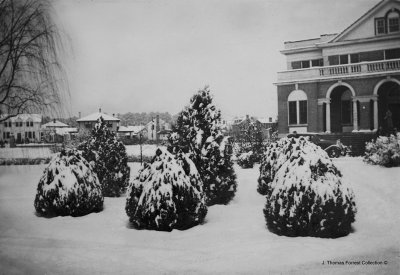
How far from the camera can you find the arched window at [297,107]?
10.3 meters

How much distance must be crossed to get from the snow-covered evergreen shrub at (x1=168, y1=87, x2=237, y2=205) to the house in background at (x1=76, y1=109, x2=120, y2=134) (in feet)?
6.74

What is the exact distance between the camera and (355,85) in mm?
8781

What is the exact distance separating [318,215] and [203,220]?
2.16m

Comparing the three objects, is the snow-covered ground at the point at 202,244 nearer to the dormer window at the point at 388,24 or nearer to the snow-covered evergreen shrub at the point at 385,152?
the snow-covered evergreen shrub at the point at 385,152

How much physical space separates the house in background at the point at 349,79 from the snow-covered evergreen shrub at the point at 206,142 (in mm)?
2174

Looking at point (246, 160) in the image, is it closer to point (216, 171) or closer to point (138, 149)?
point (138, 149)

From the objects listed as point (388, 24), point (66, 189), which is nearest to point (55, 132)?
point (66, 189)

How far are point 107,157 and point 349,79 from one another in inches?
308

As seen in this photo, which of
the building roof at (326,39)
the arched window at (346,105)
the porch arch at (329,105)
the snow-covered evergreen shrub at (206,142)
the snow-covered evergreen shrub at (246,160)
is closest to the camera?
the building roof at (326,39)

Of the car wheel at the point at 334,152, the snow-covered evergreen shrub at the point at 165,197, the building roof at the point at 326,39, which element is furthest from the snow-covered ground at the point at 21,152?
the car wheel at the point at 334,152

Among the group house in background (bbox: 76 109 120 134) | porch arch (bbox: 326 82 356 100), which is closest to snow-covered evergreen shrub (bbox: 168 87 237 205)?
house in background (bbox: 76 109 120 134)

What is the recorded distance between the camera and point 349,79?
30.7 feet

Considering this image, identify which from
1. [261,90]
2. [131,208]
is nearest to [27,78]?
[131,208]

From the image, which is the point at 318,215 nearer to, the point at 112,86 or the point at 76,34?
the point at 112,86
